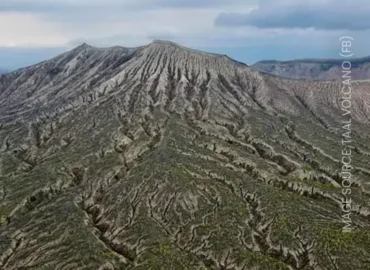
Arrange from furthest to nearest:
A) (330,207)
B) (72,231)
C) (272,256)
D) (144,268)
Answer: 1. (330,207)
2. (72,231)
3. (272,256)
4. (144,268)

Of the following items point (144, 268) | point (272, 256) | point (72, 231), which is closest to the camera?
point (144, 268)

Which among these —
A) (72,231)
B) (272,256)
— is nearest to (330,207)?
(272,256)

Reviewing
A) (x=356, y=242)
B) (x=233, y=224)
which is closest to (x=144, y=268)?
(x=233, y=224)

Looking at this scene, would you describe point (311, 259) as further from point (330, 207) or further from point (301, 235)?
point (330, 207)

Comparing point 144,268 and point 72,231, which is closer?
point 144,268

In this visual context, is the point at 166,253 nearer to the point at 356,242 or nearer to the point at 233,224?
the point at 233,224

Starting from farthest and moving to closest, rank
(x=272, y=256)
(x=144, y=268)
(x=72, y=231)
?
1. (x=72, y=231)
2. (x=272, y=256)
3. (x=144, y=268)

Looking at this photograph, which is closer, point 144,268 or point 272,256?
point 144,268

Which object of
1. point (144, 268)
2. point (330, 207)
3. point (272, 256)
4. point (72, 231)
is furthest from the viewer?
point (330, 207)
